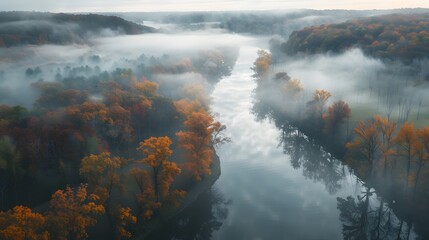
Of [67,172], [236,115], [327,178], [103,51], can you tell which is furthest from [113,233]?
[103,51]

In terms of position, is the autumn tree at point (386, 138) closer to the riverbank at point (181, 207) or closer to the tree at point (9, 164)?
the riverbank at point (181, 207)

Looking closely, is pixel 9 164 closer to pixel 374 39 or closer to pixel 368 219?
pixel 368 219

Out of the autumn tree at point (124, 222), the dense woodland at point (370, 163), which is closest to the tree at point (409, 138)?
the dense woodland at point (370, 163)

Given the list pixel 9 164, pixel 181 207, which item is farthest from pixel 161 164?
pixel 9 164

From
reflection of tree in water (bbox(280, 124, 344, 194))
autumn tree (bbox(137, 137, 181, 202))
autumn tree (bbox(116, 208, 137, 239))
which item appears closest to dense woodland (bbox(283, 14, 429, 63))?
reflection of tree in water (bbox(280, 124, 344, 194))

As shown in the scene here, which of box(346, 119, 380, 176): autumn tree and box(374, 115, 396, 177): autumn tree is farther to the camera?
box(346, 119, 380, 176): autumn tree

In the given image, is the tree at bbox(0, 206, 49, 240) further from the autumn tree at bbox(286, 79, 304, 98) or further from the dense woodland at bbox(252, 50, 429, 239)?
the autumn tree at bbox(286, 79, 304, 98)

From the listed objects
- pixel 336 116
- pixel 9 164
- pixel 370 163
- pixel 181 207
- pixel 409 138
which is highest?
pixel 409 138
